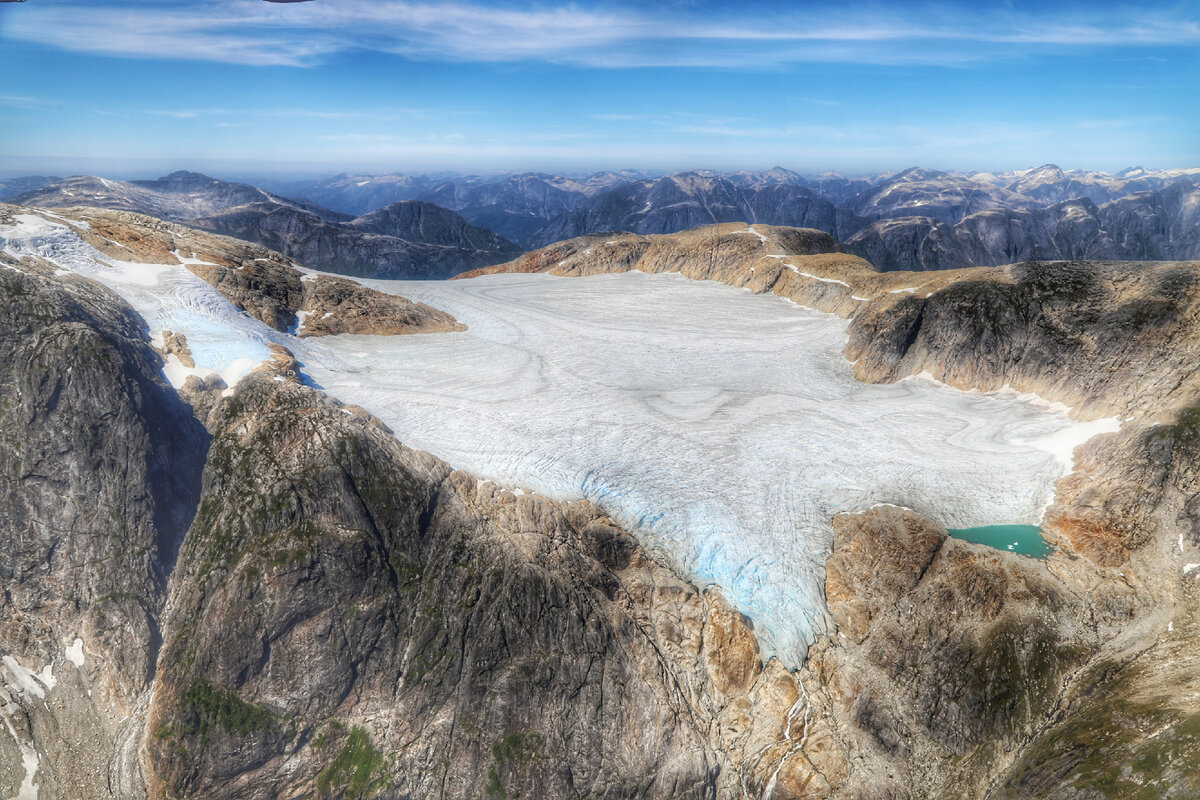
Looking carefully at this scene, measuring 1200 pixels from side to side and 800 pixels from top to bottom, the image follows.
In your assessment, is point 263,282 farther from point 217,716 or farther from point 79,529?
point 217,716

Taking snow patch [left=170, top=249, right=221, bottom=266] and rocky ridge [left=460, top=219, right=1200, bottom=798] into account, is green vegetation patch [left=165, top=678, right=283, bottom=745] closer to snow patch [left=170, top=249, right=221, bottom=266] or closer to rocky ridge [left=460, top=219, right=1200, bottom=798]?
rocky ridge [left=460, top=219, right=1200, bottom=798]

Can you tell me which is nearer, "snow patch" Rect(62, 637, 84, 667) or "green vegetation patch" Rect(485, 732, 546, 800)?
"green vegetation patch" Rect(485, 732, 546, 800)

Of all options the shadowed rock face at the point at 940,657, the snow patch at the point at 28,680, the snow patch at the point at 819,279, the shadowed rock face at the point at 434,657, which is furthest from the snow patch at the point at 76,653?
the snow patch at the point at 819,279

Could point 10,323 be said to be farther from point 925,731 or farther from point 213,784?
point 925,731

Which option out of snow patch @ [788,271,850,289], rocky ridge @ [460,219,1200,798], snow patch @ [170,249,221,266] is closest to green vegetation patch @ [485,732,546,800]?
rocky ridge @ [460,219,1200,798]

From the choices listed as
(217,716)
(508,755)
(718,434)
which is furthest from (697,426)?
(217,716)

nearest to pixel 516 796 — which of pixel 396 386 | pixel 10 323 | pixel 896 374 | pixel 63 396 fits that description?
pixel 396 386
